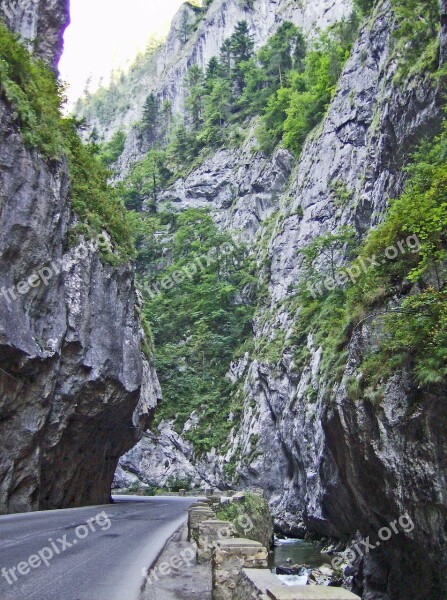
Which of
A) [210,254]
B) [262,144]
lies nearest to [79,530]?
[210,254]

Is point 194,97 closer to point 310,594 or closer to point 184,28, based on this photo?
point 184,28

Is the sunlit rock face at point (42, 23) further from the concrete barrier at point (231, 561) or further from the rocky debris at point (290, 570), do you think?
the concrete barrier at point (231, 561)

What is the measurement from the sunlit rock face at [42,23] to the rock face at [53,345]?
11.9 metres

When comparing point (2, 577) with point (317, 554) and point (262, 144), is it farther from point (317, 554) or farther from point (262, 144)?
point (262, 144)

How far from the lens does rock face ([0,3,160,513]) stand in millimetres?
16422

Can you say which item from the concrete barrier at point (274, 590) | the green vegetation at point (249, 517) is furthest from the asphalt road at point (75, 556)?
the concrete barrier at point (274, 590)

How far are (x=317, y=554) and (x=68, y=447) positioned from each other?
11.2 m

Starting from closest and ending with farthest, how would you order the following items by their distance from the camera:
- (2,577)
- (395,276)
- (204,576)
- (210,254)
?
(2,577) < (204,576) < (395,276) < (210,254)

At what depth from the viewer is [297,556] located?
60.1ft

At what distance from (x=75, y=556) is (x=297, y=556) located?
1122 centimetres

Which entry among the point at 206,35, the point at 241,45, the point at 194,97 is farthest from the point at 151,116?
the point at 241,45

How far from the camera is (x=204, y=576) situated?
336 inches

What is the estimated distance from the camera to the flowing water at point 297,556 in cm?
1420

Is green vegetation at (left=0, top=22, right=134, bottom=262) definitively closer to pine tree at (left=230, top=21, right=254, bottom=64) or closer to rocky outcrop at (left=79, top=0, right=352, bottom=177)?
rocky outcrop at (left=79, top=0, right=352, bottom=177)
